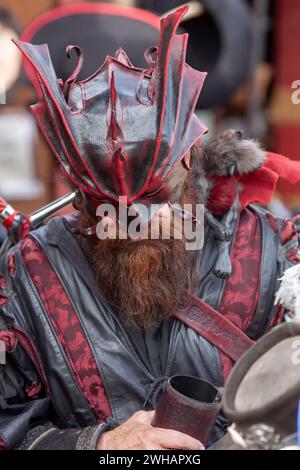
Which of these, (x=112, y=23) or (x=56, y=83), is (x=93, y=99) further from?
(x=112, y=23)

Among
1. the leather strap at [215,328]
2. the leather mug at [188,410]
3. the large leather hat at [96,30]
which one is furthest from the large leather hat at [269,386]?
the large leather hat at [96,30]

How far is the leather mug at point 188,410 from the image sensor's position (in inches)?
78.0

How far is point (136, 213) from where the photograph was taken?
6.87 feet

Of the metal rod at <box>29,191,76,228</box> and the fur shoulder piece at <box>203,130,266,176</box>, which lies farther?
the metal rod at <box>29,191,76,228</box>

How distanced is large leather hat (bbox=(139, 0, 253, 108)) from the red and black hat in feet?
12.2

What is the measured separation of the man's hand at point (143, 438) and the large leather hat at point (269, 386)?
13.9 inches

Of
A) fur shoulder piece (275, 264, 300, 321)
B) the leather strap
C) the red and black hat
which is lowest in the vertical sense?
the leather strap

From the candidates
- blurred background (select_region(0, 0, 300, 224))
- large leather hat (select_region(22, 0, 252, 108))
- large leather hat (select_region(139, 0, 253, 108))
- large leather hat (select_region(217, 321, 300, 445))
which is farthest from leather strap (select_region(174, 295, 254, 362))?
large leather hat (select_region(139, 0, 253, 108))

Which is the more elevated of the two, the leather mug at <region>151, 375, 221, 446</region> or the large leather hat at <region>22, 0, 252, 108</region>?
the large leather hat at <region>22, 0, 252, 108</region>

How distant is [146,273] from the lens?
2244mm

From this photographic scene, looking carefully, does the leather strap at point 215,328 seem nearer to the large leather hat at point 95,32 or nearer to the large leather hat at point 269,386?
the large leather hat at point 269,386

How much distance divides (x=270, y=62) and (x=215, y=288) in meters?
5.64

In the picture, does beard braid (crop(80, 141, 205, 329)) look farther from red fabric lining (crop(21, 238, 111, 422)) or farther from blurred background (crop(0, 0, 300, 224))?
blurred background (crop(0, 0, 300, 224))

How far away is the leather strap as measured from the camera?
7.53ft
